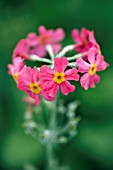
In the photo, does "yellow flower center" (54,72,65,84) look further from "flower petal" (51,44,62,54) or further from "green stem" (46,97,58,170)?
"flower petal" (51,44,62,54)

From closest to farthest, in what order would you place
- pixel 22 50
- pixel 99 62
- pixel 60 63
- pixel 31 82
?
pixel 60 63
pixel 31 82
pixel 99 62
pixel 22 50

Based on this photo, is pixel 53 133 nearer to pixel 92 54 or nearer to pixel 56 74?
pixel 56 74

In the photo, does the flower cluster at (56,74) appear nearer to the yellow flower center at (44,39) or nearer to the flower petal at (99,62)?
the flower petal at (99,62)

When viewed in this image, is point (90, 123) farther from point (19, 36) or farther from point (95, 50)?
point (95, 50)

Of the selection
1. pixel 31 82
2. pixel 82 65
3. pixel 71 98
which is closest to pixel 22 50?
pixel 31 82

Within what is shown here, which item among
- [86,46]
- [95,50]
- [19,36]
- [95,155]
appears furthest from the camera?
[19,36]

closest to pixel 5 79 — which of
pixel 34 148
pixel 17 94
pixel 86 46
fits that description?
pixel 17 94
